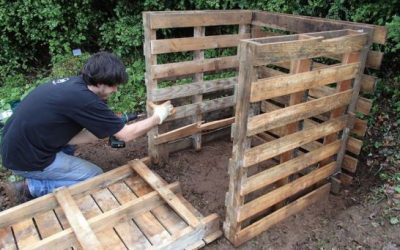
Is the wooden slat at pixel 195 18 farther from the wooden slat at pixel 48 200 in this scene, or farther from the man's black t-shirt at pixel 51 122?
the wooden slat at pixel 48 200

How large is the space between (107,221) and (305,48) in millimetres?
2057

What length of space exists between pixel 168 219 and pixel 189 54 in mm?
3842

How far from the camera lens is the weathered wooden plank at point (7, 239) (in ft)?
8.95

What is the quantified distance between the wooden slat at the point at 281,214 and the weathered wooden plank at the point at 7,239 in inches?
69.6

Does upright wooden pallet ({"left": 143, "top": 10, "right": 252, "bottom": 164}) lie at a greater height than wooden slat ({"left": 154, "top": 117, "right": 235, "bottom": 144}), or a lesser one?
greater

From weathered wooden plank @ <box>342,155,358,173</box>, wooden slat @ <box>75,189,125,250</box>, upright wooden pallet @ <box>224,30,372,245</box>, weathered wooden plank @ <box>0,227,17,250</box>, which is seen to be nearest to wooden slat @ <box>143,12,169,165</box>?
wooden slat @ <box>75,189,125,250</box>

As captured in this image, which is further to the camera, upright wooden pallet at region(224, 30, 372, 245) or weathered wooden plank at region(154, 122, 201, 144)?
weathered wooden plank at region(154, 122, 201, 144)

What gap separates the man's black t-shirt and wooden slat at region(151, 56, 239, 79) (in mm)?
749

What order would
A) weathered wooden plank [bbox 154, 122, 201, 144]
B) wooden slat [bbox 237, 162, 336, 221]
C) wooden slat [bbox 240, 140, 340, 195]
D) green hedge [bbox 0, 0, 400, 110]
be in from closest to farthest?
wooden slat [bbox 240, 140, 340, 195]
wooden slat [bbox 237, 162, 336, 221]
weathered wooden plank [bbox 154, 122, 201, 144]
green hedge [bbox 0, 0, 400, 110]

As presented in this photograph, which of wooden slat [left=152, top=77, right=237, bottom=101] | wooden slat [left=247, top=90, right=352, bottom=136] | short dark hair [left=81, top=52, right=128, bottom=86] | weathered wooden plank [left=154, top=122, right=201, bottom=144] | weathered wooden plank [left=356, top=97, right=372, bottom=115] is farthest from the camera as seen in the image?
weathered wooden plank [left=154, top=122, right=201, bottom=144]

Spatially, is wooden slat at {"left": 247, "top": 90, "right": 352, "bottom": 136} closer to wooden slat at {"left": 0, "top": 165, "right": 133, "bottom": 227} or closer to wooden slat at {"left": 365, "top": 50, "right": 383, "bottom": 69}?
wooden slat at {"left": 365, "top": 50, "right": 383, "bottom": 69}

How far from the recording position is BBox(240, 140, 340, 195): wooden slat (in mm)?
2721

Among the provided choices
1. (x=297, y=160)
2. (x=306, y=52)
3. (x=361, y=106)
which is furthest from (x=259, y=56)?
(x=361, y=106)

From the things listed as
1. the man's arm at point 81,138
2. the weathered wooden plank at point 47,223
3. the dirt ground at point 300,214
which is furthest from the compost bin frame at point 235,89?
the weathered wooden plank at point 47,223
